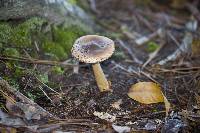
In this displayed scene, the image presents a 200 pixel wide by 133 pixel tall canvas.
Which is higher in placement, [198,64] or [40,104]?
[198,64]

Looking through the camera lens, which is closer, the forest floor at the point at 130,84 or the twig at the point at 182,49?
the forest floor at the point at 130,84

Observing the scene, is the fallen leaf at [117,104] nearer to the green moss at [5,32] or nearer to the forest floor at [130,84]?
the forest floor at [130,84]

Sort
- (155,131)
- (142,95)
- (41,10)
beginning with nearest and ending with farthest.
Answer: (155,131) < (142,95) < (41,10)

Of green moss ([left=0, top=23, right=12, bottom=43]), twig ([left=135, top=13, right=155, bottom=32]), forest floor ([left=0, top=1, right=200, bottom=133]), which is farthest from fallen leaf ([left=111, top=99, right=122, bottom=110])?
twig ([left=135, top=13, right=155, bottom=32])

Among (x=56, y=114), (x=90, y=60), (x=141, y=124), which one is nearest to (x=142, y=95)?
(x=141, y=124)

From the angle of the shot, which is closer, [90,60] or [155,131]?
[155,131]

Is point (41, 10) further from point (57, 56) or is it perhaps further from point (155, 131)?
point (155, 131)

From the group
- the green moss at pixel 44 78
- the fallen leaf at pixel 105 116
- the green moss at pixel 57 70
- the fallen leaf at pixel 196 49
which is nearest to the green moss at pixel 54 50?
the green moss at pixel 57 70
